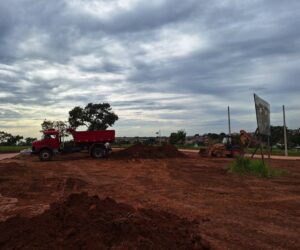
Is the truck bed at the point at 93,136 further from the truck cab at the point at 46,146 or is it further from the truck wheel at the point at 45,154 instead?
the truck wheel at the point at 45,154

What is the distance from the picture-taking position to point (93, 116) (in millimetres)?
84188

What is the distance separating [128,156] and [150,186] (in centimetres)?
2048

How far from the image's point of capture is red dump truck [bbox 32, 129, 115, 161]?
3419 centimetres

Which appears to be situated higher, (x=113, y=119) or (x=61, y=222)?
(x=113, y=119)

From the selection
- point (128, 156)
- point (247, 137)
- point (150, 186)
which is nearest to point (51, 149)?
point (128, 156)

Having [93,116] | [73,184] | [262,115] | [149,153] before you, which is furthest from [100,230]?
[93,116]

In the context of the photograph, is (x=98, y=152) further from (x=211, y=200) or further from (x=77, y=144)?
(x=211, y=200)

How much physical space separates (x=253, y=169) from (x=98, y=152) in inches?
693

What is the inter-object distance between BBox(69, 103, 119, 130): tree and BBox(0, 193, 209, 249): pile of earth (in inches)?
2890

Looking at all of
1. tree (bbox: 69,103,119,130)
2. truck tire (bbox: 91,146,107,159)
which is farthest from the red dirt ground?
tree (bbox: 69,103,119,130)

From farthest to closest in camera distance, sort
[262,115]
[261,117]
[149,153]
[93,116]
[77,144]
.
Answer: [93,116], [149,153], [77,144], [262,115], [261,117]

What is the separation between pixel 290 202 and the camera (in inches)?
463

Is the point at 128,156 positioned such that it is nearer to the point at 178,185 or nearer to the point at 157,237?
the point at 178,185

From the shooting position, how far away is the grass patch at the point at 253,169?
19341 mm
